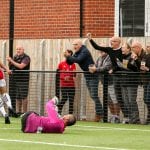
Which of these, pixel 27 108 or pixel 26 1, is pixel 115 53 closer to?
pixel 27 108

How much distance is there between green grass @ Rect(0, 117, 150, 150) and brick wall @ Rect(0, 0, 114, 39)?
5.53m

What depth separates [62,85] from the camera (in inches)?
821

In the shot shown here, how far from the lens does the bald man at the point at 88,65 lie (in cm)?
2012

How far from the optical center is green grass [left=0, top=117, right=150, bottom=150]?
12734 mm

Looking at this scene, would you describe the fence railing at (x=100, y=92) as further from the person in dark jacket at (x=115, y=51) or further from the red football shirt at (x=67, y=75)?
the red football shirt at (x=67, y=75)

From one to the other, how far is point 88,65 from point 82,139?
6375 millimetres

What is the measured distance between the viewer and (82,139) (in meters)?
14.1

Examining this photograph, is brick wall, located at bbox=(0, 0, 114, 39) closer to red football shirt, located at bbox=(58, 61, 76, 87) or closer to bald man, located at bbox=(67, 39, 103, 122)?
red football shirt, located at bbox=(58, 61, 76, 87)

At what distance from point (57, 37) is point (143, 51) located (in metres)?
4.58

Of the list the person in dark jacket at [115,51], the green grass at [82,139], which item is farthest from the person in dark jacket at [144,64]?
the green grass at [82,139]

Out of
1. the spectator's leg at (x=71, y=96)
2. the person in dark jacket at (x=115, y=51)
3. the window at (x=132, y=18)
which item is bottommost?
the spectator's leg at (x=71, y=96)

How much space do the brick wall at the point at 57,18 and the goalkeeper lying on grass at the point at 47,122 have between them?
26.1 feet

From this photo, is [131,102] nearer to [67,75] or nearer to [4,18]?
[67,75]

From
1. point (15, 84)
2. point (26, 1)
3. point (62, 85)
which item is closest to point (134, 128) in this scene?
point (62, 85)
